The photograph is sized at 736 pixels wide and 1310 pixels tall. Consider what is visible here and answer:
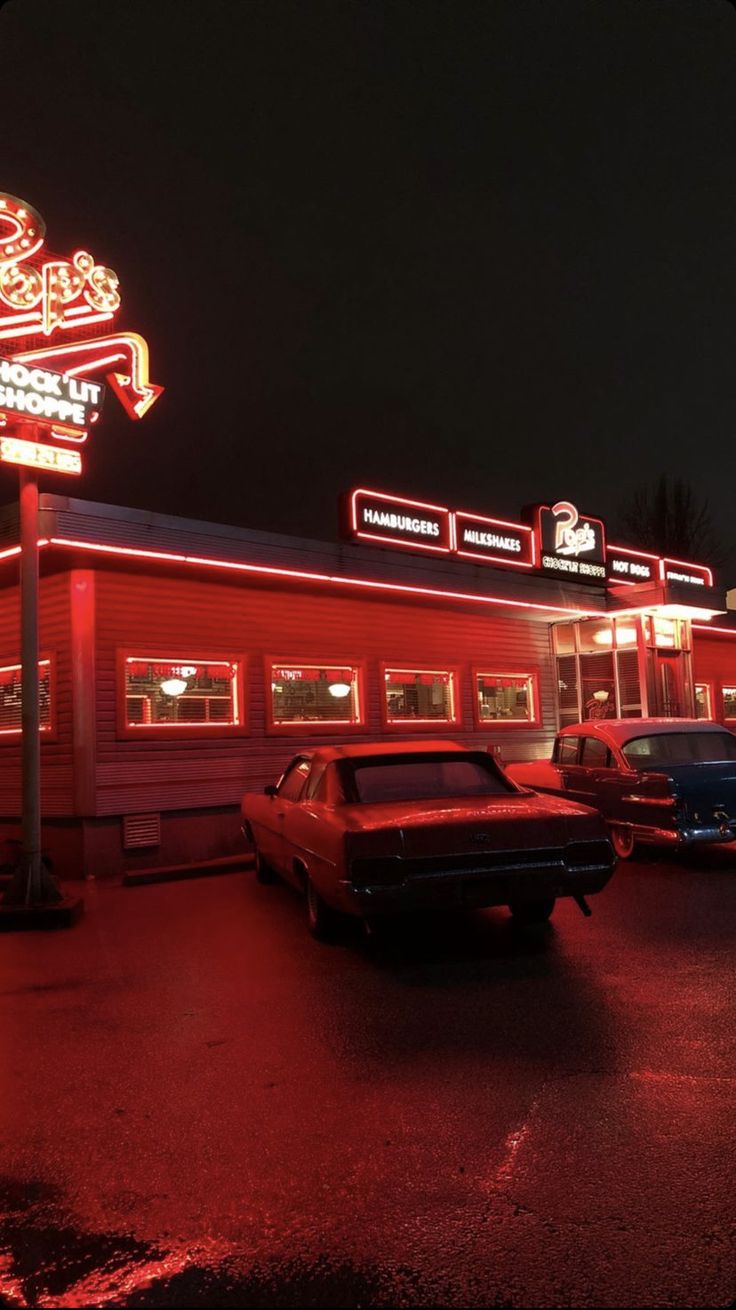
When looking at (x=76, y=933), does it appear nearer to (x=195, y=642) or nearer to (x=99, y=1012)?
(x=99, y=1012)

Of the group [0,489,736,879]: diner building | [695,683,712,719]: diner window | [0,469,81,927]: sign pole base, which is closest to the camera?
[0,469,81,927]: sign pole base

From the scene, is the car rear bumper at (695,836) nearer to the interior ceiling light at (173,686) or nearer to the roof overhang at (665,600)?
the interior ceiling light at (173,686)

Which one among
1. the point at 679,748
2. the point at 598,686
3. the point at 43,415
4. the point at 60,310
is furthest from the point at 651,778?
the point at 598,686

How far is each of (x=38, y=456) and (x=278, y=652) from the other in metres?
5.65

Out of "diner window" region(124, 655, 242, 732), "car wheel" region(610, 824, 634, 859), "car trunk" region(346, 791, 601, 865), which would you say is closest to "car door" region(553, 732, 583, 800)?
"car wheel" region(610, 824, 634, 859)

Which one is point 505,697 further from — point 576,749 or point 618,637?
point 576,749

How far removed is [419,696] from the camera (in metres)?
16.1

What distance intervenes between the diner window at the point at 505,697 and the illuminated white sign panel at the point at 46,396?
9398mm

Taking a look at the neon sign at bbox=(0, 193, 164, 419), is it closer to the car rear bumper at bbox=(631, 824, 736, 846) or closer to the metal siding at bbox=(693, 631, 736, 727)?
the car rear bumper at bbox=(631, 824, 736, 846)

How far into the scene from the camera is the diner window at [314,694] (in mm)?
14023

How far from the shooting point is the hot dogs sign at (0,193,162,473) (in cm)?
902

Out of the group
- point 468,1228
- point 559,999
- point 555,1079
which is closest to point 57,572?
point 559,999

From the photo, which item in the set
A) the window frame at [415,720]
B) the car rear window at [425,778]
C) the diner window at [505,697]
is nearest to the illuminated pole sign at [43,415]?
the car rear window at [425,778]

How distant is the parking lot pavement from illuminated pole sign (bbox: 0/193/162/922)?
2.07 metres
